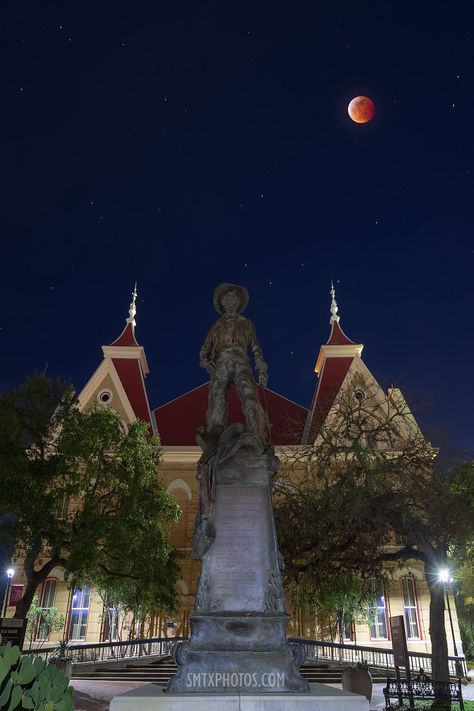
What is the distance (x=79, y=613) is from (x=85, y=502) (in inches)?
468

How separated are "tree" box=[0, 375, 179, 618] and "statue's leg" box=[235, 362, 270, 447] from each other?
12.8 metres

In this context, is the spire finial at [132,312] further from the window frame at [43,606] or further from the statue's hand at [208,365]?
the statue's hand at [208,365]

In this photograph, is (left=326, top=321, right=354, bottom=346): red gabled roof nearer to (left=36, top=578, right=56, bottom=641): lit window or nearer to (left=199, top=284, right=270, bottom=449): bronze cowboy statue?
(left=36, top=578, right=56, bottom=641): lit window

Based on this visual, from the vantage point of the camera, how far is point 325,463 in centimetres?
1627

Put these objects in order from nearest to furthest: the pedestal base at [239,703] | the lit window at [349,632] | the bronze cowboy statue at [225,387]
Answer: the pedestal base at [239,703] < the bronze cowboy statue at [225,387] < the lit window at [349,632]

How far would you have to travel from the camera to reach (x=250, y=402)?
895cm

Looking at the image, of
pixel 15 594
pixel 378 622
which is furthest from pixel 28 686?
pixel 15 594

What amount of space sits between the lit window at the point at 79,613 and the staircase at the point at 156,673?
804 centimetres

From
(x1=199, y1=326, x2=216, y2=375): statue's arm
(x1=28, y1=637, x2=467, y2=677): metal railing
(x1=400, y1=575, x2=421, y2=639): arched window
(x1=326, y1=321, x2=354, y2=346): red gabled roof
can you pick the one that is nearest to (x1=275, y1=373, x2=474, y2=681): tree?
(x1=199, y1=326, x2=216, y2=375): statue's arm

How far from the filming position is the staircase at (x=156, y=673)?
19031 millimetres

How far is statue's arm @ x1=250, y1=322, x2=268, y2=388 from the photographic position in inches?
374

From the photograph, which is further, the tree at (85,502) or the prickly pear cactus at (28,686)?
the tree at (85,502)

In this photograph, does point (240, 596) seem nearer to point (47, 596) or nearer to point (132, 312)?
point (47, 596)

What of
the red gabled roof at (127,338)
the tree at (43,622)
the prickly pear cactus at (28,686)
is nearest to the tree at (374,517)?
the prickly pear cactus at (28,686)
